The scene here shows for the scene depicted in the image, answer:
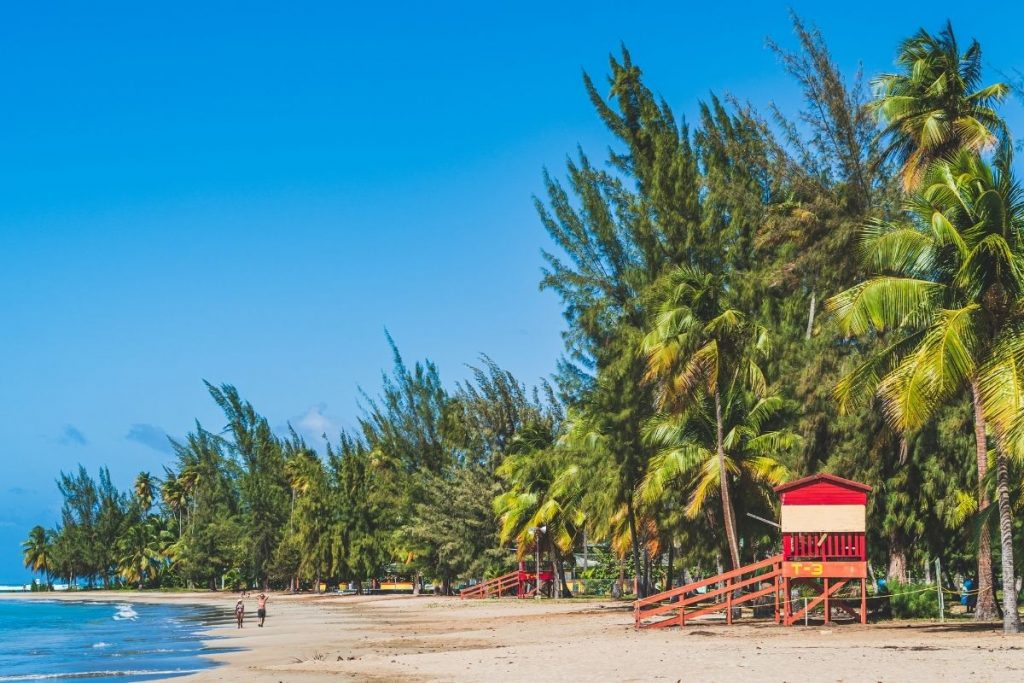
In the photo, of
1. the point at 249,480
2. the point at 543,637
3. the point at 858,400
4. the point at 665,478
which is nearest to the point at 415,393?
the point at 249,480

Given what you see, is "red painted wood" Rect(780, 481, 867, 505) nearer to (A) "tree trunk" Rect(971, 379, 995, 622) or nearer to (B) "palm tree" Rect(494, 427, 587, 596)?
(A) "tree trunk" Rect(971, 379, 995, 622)

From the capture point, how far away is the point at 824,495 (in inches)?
995

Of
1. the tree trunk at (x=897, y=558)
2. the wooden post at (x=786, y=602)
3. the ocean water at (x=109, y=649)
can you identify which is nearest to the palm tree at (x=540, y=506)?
the ocean water at (x=109, y=649)

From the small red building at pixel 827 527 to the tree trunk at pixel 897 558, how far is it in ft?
20.5

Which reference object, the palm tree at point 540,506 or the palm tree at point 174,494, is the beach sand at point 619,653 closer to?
the palm tree at point 540,506

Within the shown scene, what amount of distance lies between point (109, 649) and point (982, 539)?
86.4 ft

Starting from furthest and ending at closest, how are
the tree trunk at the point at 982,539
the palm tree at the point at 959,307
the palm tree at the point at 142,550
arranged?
1. the palm tree at the point at 142,550
2. the tree trunk at the point at 982,539
3. the palm tree at the point at 959,307

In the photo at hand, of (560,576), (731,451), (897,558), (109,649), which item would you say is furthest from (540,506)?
(109,649)

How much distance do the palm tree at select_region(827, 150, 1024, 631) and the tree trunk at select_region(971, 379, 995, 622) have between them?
5cm

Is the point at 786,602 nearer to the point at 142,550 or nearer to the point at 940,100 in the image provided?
the point at 940,100

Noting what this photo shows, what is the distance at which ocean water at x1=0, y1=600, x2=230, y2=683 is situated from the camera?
82.7 feet

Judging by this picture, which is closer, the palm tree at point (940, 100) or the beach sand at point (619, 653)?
the beach sand at point (619, 653)

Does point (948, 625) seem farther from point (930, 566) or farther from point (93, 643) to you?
point (93, 643)

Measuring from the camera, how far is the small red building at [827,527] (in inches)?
991
